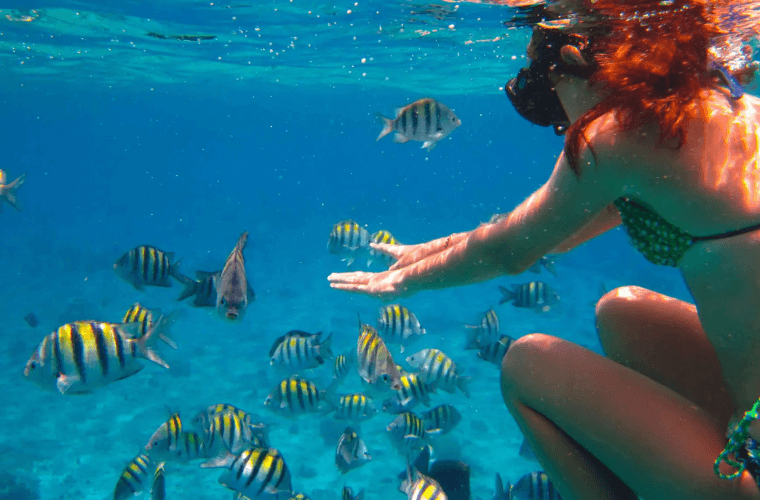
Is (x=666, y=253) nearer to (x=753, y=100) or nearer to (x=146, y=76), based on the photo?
(x=753, y=100)

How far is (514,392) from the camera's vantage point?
243 centimetres

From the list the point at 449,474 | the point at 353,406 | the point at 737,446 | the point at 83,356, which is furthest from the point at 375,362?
the point at 737,446

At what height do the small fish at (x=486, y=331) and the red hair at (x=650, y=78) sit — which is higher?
the red hair at (x=650, y=78)

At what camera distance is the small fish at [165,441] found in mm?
5238

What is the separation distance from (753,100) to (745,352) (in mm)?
1204

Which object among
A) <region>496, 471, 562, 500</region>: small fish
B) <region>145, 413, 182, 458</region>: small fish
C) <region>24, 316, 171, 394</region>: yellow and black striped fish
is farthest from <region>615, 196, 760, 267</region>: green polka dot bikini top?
<region>145, 413, 182, 458</region>: small fish

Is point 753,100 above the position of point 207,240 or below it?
above

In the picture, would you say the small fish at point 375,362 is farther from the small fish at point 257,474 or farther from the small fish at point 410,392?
the small fish at point 257,474

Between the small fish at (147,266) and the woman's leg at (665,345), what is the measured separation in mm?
5046

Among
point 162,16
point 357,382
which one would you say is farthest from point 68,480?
point 162,16

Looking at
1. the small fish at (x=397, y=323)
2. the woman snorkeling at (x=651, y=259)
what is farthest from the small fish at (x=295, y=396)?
the woman snorkeling at (x=651, y=259)

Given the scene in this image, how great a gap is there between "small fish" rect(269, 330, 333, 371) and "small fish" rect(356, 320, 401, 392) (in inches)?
41.8

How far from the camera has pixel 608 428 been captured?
2020 mm

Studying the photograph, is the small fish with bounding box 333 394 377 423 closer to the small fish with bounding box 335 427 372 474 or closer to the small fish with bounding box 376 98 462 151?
the small fish with bounding box 335 427 372 474
